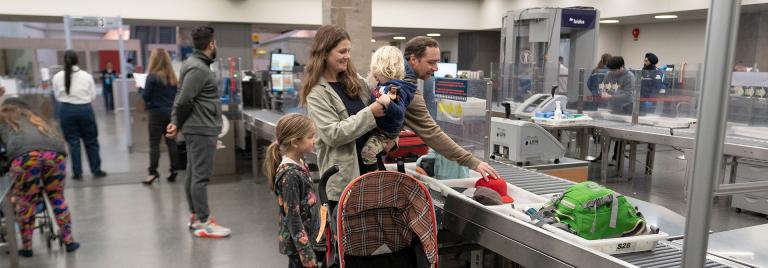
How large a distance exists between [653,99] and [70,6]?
10.5m

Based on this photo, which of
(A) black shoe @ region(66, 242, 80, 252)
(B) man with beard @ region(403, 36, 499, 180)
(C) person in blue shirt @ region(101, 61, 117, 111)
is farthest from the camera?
(C) person in blue shirt @ region(101, 61, 117, 111)

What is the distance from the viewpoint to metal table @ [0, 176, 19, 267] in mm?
3524

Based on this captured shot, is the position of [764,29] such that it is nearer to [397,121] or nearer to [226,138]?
[397,121]

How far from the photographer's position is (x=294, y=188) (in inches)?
98.1

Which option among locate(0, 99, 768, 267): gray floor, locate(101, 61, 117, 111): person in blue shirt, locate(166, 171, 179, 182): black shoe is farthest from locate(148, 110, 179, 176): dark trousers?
locate(101, 61, 117, 111): person in blue shirt

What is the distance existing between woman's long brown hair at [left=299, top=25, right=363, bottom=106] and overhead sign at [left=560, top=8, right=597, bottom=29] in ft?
23.8

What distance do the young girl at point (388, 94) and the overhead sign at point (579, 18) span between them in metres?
7.12

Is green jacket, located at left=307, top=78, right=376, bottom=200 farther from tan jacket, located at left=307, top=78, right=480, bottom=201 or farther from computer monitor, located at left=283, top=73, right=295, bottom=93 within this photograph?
computer monitor, located at left=283, top=73, right=295, bottom=93

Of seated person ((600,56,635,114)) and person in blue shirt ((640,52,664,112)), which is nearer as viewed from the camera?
person in blue shirt ((640,52,664,112))

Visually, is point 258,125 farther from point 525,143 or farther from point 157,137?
point 525,143

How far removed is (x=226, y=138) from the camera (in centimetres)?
678

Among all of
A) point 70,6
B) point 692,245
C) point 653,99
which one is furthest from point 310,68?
point 70,6

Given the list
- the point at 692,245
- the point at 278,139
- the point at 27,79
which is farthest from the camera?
the point at 27,79

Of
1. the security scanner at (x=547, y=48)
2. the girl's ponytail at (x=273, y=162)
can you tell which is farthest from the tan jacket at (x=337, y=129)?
the security scanner at (x=547, y=48)
